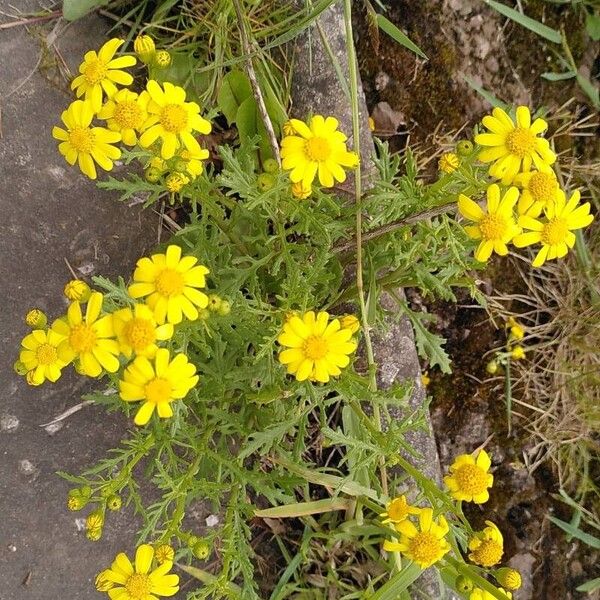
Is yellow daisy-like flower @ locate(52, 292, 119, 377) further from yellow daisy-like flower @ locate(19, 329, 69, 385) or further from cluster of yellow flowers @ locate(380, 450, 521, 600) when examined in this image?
cluster of yellow flowers @ locate(380, 450, 521, 600)

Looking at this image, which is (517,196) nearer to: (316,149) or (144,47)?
(316,149)

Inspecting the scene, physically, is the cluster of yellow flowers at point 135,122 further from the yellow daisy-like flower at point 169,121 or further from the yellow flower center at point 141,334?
the yellow flower center at point 141,334

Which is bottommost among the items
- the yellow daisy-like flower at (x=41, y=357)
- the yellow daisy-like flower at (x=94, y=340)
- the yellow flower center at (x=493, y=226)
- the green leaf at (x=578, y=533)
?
the green leaf at (x=578, y=533)

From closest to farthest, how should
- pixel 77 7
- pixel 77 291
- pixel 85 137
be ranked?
pixel 77 291 → pixel 85 137 → pixel 77 7

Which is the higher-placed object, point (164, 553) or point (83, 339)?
point (83, 339)

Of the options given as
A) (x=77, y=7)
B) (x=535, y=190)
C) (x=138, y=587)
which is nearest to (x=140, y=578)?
(x=138, y=587)

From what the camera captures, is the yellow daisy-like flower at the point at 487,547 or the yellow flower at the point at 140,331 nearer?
the yellow flower at the point at 140,331

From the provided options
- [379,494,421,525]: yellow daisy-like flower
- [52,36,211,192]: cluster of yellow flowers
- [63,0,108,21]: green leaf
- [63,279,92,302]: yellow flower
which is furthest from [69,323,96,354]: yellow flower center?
[63,0,108,21]: green leaf

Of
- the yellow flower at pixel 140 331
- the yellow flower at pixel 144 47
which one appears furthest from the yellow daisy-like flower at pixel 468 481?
the yellow flower at pixel 144 47
